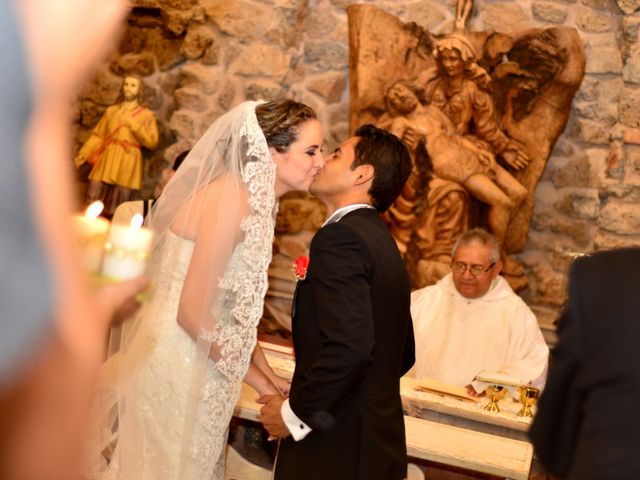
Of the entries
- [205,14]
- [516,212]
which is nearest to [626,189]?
[516,212]

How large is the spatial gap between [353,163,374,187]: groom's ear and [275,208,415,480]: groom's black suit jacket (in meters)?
0.12

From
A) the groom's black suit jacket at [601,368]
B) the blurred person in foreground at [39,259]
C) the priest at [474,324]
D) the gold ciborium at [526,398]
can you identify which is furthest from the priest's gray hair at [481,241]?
the blurred person in foreground at [39,259]

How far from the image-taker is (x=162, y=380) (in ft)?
9.93

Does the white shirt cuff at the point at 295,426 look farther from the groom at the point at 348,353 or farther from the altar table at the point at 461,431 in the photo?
the altar table at the point at 461,431

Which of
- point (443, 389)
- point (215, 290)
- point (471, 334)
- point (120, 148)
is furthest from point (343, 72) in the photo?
point (215, 290)

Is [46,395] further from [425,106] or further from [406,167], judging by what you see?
[425,106]

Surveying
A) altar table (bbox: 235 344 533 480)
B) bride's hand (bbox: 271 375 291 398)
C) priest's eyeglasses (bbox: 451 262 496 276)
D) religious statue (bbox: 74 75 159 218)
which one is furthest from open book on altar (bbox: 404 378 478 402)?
religious statue (bbox: 74 75 159 218)

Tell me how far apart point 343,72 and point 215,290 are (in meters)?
4.92

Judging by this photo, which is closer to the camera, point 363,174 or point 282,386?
point 363,174

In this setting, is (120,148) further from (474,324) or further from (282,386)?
(282,386)

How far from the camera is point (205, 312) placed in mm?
2928

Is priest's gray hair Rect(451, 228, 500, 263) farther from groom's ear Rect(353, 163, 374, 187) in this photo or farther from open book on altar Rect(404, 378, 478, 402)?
groom's ear Rect(353, 163, 374, 187)

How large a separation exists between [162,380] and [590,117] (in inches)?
200

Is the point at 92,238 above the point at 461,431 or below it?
above
